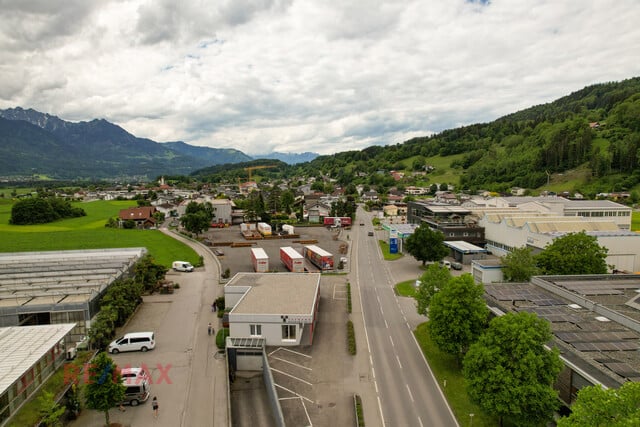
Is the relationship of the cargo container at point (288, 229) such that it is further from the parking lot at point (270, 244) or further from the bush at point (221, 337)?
the bush at point (221, 337)

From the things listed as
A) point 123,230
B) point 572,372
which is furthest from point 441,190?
point 572,372

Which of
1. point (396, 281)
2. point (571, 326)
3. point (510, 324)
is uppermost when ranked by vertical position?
point (510, 324)

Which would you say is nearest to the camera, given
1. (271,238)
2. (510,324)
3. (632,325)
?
(510,324)

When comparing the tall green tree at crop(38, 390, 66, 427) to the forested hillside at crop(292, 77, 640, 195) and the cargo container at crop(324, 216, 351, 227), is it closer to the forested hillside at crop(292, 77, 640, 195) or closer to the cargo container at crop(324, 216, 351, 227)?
the cargo container at crop(324, 216, 351, 227)

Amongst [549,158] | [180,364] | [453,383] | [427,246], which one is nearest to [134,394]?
[180,364]

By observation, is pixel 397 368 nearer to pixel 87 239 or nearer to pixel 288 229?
pixel 288 229

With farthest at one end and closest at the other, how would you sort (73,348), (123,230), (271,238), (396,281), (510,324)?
(123,230) < (271,238) < (396,281) < (73,348) < (510,324)

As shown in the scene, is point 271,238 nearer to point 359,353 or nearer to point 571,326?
point 359,353

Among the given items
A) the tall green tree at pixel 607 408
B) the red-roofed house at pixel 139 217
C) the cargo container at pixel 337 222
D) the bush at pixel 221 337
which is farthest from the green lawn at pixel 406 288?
the red-roofed house at pixel 139 217
